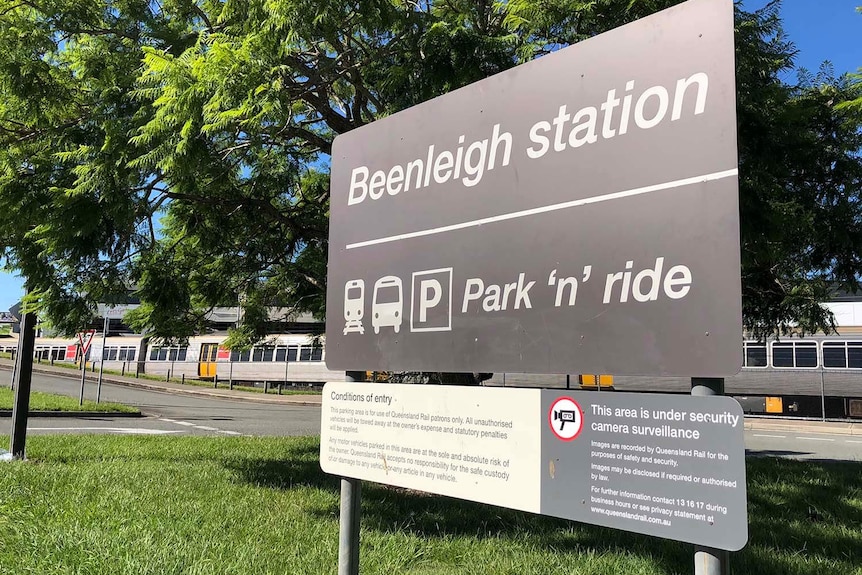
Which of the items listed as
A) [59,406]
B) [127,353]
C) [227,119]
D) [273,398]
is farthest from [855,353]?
[127,353]

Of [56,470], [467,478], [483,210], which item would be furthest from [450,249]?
[56,470]

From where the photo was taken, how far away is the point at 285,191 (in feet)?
30.6

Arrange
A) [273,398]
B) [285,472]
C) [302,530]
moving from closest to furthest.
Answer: [302,530]
[285,472]
[273,398]

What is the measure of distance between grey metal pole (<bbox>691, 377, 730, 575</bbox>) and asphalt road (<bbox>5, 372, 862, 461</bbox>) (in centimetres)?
1279

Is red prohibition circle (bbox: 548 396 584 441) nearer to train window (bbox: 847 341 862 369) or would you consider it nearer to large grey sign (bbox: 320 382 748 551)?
large grey sign (bbox: 320 382 748 551)

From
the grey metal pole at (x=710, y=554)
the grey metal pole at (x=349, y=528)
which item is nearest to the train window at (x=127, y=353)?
the grey metal pole at (x=349, y=528)

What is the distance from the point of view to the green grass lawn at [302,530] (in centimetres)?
419

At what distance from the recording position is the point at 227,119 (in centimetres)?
401

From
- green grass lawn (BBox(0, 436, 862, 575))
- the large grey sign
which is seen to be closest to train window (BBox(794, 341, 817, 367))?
green grass lawn (BBox(0, 436, 862, 575))

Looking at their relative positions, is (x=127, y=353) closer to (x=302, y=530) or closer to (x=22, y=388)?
(x=22, y=388)

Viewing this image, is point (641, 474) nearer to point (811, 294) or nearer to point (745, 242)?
point (745, 242)

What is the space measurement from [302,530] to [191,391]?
2671 centimetres

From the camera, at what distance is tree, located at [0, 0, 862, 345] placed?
15.1 feet

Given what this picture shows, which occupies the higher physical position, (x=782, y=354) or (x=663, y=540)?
(x=782, y=354)
